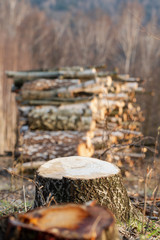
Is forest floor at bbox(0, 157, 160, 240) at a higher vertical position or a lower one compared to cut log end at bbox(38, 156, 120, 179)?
lower

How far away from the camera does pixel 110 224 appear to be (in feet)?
4.18

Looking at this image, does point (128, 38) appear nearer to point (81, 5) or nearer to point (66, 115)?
point (66, 115)

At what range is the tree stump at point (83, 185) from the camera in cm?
221

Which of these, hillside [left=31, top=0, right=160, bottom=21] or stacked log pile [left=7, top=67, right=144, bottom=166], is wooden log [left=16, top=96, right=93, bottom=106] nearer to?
stacked log pile [left=7, top=67, right=144, bottom=166]

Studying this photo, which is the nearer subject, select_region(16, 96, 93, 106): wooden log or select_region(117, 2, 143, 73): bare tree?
select_region(16, 96, 93, 106): wooden log

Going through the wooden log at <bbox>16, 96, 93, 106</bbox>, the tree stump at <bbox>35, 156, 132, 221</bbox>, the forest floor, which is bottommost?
the forest floor

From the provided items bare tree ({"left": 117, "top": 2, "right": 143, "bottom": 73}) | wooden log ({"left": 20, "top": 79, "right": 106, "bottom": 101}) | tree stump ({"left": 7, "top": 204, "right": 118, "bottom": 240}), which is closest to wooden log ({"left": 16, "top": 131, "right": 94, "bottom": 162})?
wooden log ({"left": 20, "top": 79, "right": 106, "bottom": 101})

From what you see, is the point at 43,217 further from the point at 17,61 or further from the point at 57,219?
the point at 17,61

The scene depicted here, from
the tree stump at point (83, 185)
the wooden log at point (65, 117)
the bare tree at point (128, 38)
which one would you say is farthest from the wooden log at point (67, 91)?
the bare tree at point (128, 38)

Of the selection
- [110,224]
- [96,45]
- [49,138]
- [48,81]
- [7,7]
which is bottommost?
[49,138]

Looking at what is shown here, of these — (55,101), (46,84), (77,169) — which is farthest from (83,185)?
(46,84)

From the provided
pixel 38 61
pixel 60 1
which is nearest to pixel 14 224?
pixel 38 61

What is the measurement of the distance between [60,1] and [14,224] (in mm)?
38594

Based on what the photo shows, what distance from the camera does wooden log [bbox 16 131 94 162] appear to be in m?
5.25
